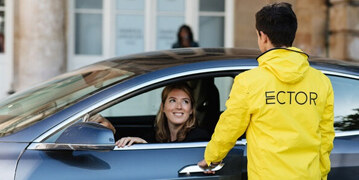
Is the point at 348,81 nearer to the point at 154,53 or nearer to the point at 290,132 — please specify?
the point at 290,132

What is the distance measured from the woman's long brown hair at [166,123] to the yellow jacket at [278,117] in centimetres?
74

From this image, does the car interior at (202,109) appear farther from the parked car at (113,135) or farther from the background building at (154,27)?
the background building at (154,27)

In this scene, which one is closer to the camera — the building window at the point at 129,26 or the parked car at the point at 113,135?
the parked car at the point at 113,135

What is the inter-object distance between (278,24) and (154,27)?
22.7ft

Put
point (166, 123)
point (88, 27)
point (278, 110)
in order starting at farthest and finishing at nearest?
point (88, 27) < point (166, 123) < point (278, 110)

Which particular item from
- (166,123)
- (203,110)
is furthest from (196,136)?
(203,110)

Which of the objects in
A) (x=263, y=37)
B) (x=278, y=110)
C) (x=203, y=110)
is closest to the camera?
(x=278, y=110)

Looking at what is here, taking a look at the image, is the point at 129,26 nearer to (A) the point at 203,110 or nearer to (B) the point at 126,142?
(A) the point at 203,110

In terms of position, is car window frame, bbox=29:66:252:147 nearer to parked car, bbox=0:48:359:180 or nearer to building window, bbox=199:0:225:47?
parked car, bbox=0:48:359:180

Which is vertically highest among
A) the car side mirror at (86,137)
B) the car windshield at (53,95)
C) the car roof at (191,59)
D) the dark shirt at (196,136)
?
the car roof at (191,59)

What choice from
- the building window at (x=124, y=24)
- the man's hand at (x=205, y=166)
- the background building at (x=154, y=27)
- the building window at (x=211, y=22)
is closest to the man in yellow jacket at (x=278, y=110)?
the man's hand at (x=205, y=166)

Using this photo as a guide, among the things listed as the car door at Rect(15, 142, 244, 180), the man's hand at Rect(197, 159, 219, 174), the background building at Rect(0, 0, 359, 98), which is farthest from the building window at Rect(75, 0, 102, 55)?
the man's hand at Rect(197, 159, 219, 174)

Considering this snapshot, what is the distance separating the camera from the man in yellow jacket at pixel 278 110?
8.59 feet

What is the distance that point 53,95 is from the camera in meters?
3.47
